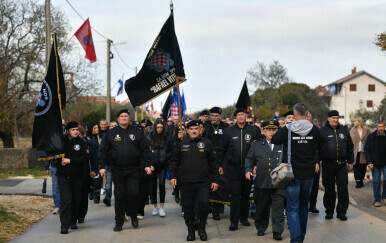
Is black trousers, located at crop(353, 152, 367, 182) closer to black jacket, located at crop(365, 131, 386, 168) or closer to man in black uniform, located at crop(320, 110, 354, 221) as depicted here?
black jacket, located at crop(365, 131, 386, 168)

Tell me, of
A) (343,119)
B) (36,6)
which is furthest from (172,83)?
(343,119)

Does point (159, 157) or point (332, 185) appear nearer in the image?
point (332, 185)

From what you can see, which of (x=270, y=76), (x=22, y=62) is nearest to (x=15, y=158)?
(x=22, y=62)

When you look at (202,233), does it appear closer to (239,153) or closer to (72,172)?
(239,153)

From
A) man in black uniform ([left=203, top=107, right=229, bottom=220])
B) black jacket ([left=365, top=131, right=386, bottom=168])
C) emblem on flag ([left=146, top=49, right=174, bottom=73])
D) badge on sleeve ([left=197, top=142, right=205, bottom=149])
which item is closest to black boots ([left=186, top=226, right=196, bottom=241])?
badge on sleeve ([left=197, top=142, right=205, bottom=149])

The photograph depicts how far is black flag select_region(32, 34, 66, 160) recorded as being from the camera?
Result: 9.14 m

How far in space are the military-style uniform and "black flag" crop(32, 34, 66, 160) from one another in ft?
10.9

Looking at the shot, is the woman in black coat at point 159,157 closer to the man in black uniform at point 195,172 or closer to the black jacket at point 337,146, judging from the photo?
the man in black uniform at point 195,172

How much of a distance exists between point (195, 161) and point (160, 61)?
275cm

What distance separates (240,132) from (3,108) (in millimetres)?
17964

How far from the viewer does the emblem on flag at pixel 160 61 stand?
10344 millimetres

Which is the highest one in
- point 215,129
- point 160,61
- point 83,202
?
point 160,61

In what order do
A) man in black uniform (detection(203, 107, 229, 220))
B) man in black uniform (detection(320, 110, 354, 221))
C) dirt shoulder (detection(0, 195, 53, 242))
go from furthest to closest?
man in black uniform (detection(203, 107, 229, 220)) → man in black uniform (detection(320, 110, 354, 221)) → dirt shoulder (detection(0, 195, 53, 242))

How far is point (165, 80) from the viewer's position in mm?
10383
